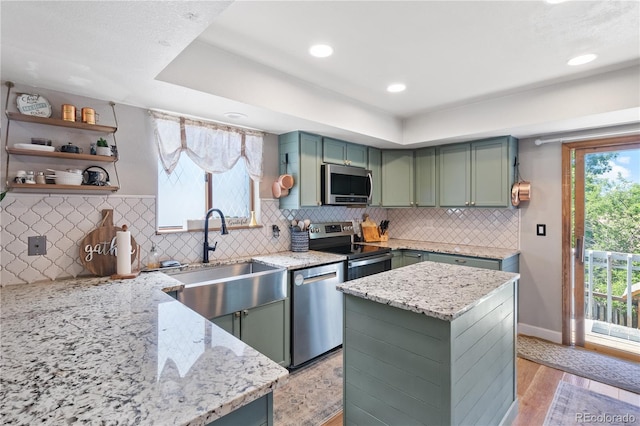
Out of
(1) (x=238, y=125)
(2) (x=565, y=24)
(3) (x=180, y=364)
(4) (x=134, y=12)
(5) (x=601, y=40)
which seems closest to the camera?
(3) (x=180, y=364)

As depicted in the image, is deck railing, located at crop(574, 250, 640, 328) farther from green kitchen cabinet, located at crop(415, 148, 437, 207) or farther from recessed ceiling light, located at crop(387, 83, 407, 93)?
recessed ceiling light, located at crop(387, 83, 407, 93)

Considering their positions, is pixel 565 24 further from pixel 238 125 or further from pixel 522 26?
pixel 238 125

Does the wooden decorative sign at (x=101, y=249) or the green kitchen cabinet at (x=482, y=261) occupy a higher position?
the wooden decorative sign at (x=101, y=249)

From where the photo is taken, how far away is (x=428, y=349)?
1.41 meters

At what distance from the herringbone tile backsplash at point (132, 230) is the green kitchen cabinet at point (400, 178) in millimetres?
588

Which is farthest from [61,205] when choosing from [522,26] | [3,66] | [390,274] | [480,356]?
[522,26]

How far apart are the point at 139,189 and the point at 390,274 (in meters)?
1.99

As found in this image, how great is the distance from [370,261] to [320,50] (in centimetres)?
211

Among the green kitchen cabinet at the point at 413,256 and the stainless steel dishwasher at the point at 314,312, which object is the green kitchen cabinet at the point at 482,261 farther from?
the stainless steel dishwasher at the point at 314,312

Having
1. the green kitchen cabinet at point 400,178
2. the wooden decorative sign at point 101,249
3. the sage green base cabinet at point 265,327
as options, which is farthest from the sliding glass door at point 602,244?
the wooden decorative sign at point 101,249

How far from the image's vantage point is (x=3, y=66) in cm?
166

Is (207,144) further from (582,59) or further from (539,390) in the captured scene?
(539,390)

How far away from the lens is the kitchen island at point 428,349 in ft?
4.52

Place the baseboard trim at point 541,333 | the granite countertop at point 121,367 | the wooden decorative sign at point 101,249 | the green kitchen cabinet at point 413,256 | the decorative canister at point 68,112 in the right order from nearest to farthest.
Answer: the granite countertop at point 121,367
the decorative canister at point 68,112
the wooden decorative sign at point 101,249
the baseboard trim at point 541,333
the green kitchen cabinet at point 413,256
